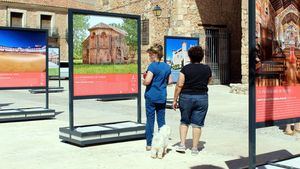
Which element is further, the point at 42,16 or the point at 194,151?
the point at 42,16

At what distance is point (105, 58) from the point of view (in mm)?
8219

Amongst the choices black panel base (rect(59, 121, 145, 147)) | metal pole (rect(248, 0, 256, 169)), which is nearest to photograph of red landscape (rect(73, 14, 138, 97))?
black panel base (rect(59, 121, 145, 147))

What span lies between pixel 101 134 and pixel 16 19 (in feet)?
123

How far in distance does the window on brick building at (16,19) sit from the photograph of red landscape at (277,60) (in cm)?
3925

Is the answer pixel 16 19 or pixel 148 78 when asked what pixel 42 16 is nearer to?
pixel 16 19

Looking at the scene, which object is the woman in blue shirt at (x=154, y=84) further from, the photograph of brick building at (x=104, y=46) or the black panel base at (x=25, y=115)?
the black panel base at (x=25, y=115)

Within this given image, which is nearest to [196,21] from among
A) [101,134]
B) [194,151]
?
[101,134]

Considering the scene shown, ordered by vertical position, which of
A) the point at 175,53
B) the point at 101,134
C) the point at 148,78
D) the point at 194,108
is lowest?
the point at 101,134

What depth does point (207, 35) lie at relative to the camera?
80.2 ft

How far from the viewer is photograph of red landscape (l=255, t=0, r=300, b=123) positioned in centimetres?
498

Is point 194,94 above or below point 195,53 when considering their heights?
below

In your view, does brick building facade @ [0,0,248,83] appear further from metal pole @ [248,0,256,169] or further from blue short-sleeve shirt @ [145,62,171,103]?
metal pole @ [248,0,256,169]

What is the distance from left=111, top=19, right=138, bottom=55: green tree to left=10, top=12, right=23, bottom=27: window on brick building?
35.3m

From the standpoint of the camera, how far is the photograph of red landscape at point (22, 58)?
10938 millimetres
